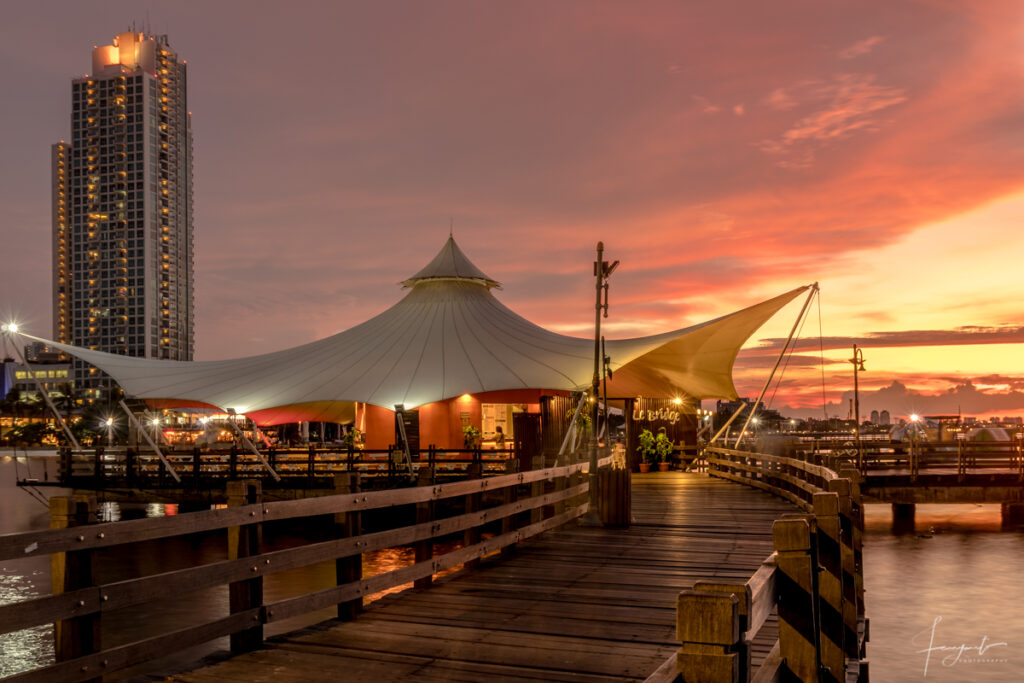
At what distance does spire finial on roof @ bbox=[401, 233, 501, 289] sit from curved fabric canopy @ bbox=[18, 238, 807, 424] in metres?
0.05

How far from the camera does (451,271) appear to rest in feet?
121

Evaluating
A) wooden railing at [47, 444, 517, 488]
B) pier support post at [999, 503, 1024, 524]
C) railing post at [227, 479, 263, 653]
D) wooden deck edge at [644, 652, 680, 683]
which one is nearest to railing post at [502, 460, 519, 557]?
railing post at [227, 479, 263, 653]

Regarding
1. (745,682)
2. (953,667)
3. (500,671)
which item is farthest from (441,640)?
(953,667)

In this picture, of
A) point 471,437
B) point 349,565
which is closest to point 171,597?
point 349,565

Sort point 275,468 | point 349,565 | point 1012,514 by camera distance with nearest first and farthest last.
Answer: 1. point 349,565
2. point 275,468
3. point 1012,514

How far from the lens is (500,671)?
5430 millimetres

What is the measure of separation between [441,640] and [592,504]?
7891 mm

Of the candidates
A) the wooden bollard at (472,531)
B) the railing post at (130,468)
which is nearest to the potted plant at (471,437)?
the railing post at (130,468)

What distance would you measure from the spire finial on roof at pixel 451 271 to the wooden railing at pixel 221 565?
91.6ft

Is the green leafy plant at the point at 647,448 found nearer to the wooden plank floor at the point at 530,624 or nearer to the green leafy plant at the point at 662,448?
the green leafy plant at the point at 662,448

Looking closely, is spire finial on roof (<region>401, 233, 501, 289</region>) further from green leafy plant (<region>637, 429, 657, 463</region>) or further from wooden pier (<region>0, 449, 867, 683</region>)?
wooden pier (<region>0, 449, 867, 683</region>)

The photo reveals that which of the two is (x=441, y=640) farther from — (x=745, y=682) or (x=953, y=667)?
(x=953, y=667)

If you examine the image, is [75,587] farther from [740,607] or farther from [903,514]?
[903,514]

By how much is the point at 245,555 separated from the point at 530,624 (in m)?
2.10
